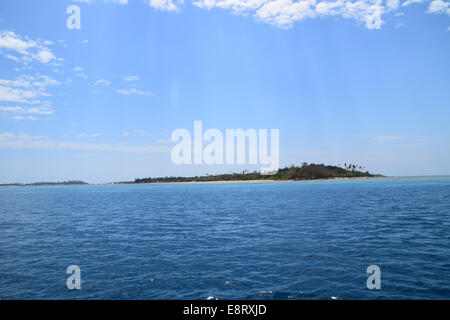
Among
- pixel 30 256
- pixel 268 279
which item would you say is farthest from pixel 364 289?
pixel 30 256

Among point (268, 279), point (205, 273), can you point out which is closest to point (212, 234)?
point (205, 273)

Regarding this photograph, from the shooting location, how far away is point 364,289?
16312 millimetres

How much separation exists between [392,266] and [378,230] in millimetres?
15125

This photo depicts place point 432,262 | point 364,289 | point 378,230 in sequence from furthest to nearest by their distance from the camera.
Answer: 1. point 378,230
2. point 432,262
3. point 364,289

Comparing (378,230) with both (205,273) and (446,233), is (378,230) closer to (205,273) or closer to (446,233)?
(446,233)
